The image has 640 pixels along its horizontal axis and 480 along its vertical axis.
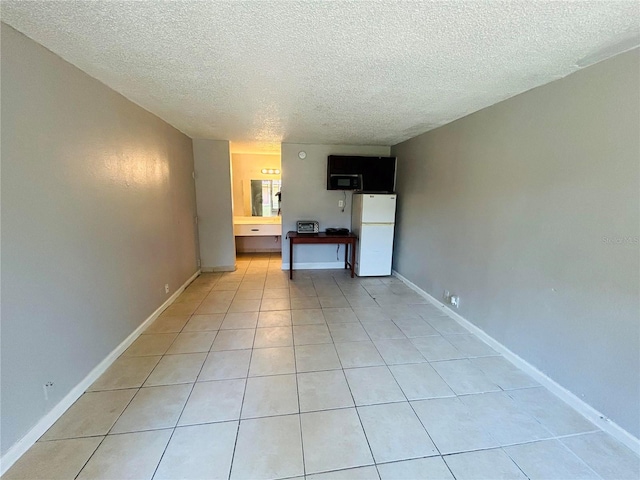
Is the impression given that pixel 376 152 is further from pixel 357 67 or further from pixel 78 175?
pixel 78 175

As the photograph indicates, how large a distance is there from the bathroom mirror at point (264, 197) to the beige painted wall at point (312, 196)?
1339 mm

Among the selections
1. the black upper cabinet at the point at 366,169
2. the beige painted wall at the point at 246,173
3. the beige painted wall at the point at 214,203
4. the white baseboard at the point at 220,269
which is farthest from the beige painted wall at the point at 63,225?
the beige painted wall at the point at 246,173

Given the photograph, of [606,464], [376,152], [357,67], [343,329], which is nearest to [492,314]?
[606,464]

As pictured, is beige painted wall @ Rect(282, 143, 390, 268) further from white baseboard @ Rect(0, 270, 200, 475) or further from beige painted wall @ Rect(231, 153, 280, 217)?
white baseboard @ Rect(0, 270, 200, 475)

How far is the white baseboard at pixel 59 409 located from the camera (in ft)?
4.66

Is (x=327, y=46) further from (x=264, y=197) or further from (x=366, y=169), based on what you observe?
(x=264, y=197)

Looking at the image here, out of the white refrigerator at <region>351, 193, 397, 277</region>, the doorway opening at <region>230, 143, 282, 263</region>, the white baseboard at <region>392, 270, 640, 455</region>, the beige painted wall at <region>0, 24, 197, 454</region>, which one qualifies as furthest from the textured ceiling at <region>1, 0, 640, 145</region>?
the doorway opening at <region>230, 143, 282, 263</region>

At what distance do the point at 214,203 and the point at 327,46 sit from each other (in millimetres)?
3612

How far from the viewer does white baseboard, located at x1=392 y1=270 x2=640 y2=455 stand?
1603 mm

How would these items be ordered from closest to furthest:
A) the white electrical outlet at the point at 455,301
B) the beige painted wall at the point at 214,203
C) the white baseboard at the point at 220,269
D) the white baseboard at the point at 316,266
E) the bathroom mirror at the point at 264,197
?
the white electrical outlet at the point at 455,301
the beige painted wall at the point at 214,203
the white baseboard at the point at 220,269
the white baseboard at the point at 316,266
the bathroom mirror at the point at 264,197

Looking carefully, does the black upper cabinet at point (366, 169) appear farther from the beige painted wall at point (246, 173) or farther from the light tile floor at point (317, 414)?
the light tile floor at point (317, 414)

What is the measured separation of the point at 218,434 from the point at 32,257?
1.44 metres

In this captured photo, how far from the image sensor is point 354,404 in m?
1.88

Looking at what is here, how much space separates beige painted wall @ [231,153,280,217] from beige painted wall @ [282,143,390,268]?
4.70 feet
